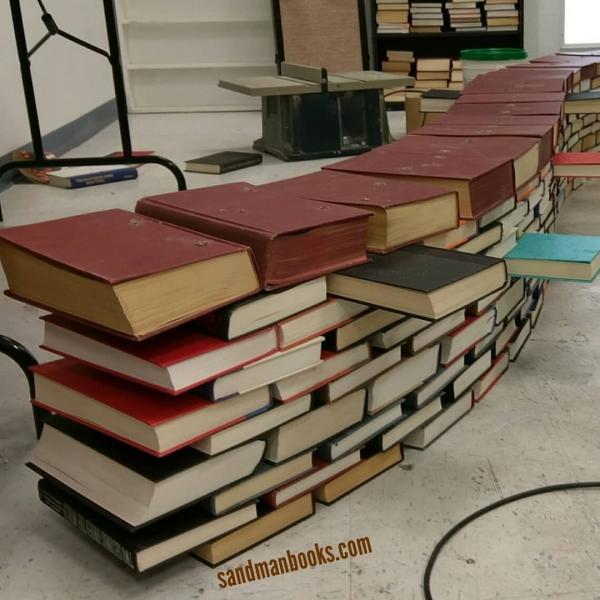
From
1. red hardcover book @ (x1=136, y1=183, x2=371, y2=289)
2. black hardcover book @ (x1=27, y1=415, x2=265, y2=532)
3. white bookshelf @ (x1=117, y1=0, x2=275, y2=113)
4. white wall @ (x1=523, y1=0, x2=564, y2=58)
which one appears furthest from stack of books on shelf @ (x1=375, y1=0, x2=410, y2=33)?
black hardcover book @ (x1=27, y1=415, x2=265, y2=532)

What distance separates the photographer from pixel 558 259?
4.18 ft

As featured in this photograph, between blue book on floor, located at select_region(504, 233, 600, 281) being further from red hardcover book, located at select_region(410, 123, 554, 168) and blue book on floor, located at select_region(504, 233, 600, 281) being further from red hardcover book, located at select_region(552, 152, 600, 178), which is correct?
red hardcover book, located at select_region(552, 152, 600, 178)

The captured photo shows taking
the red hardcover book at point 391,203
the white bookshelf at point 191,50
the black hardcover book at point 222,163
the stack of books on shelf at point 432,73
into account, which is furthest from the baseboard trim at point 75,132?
the red hardcover book at point 391,203

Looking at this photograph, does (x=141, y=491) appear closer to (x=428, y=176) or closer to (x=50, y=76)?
(x=428, y=176)

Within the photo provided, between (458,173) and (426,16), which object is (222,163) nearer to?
(458,173)

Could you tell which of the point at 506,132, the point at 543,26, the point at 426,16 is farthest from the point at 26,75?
the point at 543,26

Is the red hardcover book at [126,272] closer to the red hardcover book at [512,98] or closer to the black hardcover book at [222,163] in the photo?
the red hardcover book at [512,98]

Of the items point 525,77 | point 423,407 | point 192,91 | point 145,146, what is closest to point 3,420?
point 423,407

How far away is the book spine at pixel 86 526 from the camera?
86 cm

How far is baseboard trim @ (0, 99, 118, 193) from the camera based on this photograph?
3.28 m

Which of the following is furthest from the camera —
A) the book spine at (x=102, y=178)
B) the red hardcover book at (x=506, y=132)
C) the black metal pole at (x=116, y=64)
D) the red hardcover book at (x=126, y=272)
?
the book spine at (x=102, y=178)

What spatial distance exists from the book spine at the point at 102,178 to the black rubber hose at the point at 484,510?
2389mm

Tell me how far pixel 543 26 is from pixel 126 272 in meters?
5.39

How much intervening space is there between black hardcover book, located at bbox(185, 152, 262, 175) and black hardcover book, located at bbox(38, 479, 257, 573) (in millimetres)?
2416
